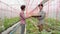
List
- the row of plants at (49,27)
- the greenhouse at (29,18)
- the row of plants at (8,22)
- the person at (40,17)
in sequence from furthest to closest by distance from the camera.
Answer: the row of plants at (8,22)
the greenhouse at (29,18)
the row of plants at (49,27)
the person at (40,17)

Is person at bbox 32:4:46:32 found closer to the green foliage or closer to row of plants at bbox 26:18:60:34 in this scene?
row of plants at bbox 26:18:60:34

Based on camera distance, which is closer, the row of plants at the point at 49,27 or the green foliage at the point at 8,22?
the row of plants at the point at 49,27

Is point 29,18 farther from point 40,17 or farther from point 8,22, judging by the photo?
point 8,22

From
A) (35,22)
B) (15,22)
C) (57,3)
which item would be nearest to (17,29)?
(35,22)

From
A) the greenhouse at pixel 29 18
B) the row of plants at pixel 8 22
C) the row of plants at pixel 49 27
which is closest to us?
the row of plants at pixel 49 27

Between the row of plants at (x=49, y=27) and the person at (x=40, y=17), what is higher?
the person at (x=40, y=17)

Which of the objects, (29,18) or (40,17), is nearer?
(40,17)

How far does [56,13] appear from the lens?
19.5 ft

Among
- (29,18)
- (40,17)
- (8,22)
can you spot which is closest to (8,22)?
(8,22)

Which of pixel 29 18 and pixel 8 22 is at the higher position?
pixel 29 18

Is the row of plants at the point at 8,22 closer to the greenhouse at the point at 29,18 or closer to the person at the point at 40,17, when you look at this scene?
the greenhouse at the point at 29,18

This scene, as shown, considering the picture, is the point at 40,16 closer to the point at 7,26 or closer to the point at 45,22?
the point at 45,22

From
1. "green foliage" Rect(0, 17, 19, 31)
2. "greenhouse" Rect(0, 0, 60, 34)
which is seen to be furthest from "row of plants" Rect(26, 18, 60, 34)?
"green foliage" Rect(0, 17, 19, 31)

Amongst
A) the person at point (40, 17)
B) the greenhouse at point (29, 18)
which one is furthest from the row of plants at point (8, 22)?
the person at point (40, 17)
